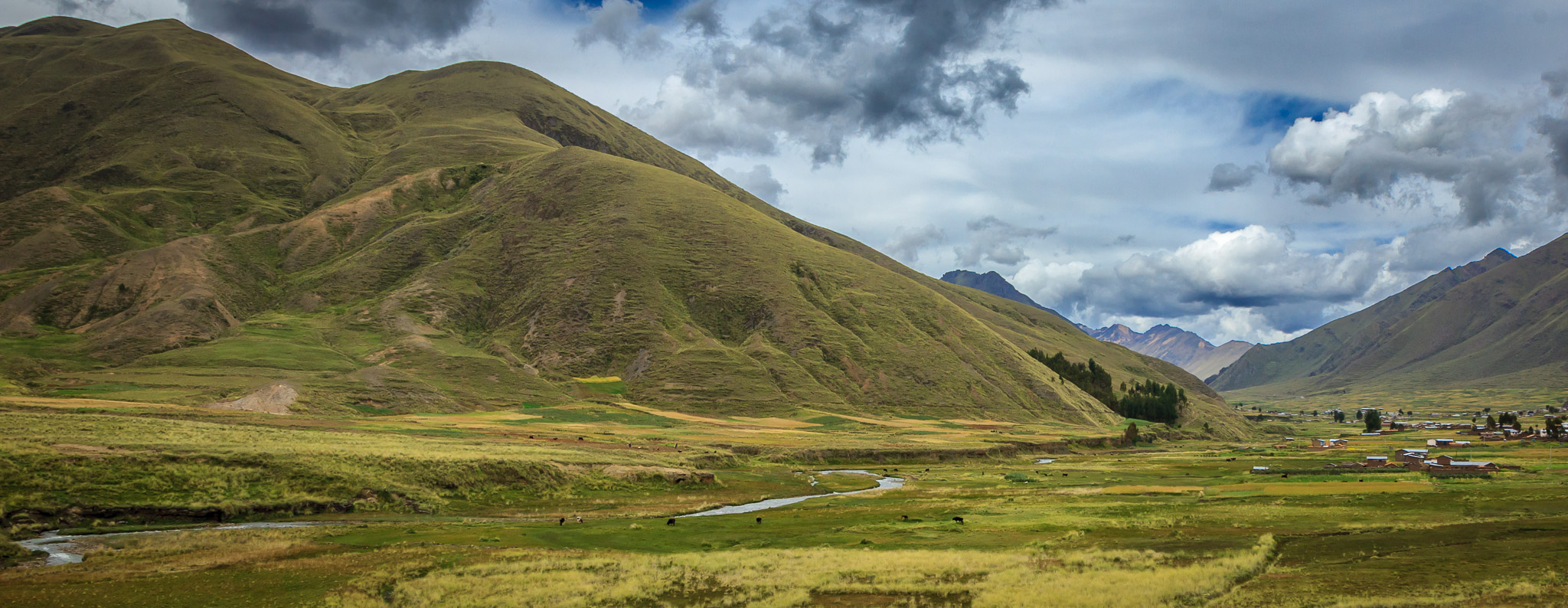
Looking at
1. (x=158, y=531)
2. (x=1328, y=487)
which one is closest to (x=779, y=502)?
(x=158, y=531)

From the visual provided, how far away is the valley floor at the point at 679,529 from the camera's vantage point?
34.7 metres

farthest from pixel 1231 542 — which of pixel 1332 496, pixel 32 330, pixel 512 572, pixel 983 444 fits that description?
pixel 32 330

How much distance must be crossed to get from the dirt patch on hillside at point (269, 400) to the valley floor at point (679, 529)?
70.5 ft

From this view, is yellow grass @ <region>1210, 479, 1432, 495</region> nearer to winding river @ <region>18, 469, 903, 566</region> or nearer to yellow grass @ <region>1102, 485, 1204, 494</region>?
yellow grass @ <region>1102, 485, 1204, 494</region>

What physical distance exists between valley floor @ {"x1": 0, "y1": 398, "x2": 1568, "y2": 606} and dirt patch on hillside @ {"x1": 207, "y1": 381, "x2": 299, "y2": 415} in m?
21.5

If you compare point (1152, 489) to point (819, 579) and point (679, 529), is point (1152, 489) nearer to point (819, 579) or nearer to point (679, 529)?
point (679, 529)

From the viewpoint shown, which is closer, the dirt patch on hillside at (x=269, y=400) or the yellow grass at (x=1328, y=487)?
the yellow grass at (x=1328, y=487)

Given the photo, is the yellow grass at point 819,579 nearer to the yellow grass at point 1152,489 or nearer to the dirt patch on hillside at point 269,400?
the yellow grass at point 1152,489

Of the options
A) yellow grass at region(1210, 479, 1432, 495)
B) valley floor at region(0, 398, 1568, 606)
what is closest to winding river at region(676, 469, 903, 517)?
valley floor at region(0, 398, 1568, 606)

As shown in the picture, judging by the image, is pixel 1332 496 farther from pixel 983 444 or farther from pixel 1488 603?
pixel 983 444

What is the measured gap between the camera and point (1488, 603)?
94.0 feet

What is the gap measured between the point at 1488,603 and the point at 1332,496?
44139 millimetres

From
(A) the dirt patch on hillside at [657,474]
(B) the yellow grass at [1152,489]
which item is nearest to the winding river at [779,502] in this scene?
(A) the dirt patch on hillside at [657,474]

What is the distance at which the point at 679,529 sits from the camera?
5666 cm
